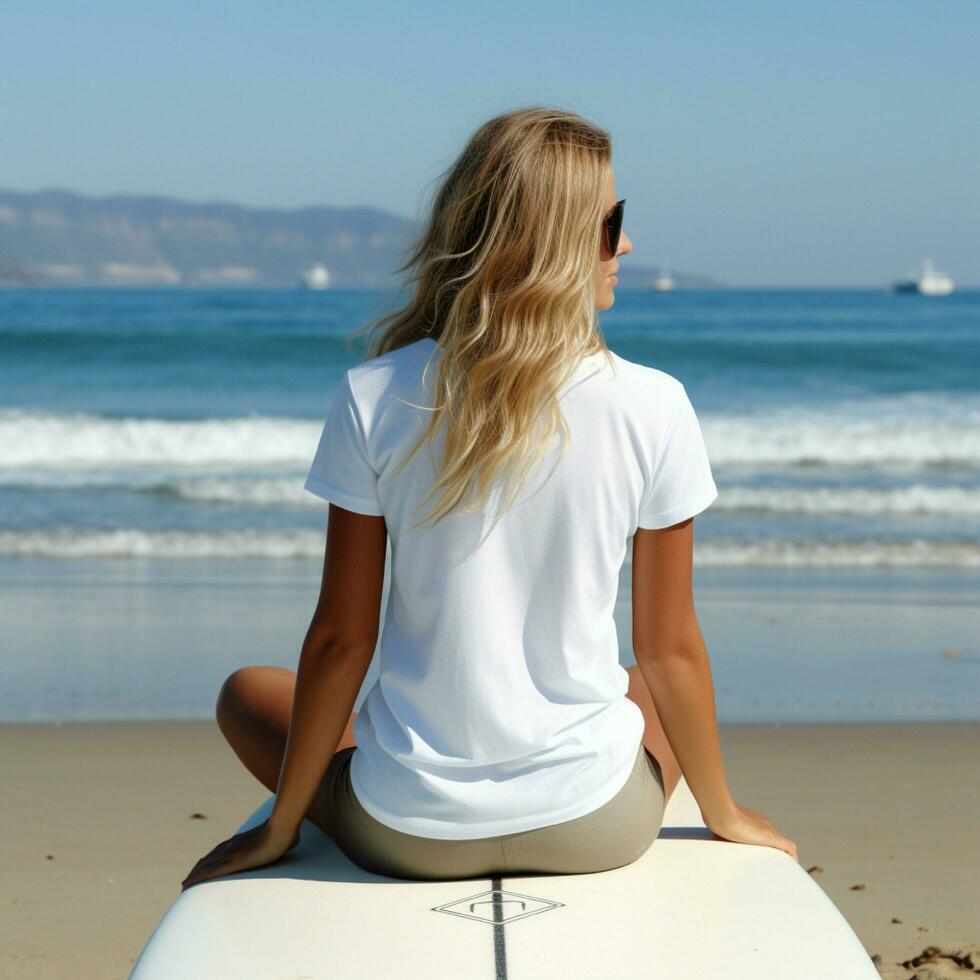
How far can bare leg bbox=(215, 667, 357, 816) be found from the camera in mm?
2428

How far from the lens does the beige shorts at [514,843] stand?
2.12m

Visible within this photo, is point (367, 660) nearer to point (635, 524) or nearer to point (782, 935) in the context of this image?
point (635, 524)

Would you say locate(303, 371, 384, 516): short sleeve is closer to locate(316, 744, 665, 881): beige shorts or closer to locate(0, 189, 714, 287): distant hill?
locate(316, 744, 665, 881): beige shorts

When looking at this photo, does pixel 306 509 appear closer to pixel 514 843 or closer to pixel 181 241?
pixel 514 843

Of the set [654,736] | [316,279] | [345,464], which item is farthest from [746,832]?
[316,279]

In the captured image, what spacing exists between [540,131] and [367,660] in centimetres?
83

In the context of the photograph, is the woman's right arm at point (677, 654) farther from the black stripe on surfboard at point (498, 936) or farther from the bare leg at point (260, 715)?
the bare leg at point (260, 715)

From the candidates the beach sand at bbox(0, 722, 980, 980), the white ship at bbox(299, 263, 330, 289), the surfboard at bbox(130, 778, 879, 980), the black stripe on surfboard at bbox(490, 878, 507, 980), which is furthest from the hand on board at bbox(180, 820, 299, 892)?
the white ship at bbox(299, 263, 330, 289)

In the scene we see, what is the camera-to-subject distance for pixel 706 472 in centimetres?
210

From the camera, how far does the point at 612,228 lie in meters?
2.05

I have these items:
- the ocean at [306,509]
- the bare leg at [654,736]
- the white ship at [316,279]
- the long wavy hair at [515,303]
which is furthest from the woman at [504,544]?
the white ship at [316,279]

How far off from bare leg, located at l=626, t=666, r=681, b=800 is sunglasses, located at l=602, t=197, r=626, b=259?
75 cm

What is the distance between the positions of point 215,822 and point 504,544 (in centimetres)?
251

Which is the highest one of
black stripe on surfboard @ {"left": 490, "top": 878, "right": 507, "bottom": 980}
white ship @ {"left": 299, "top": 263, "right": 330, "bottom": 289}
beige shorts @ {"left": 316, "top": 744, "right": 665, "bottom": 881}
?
beige shorts @ {"left": 316, "top": 744, "right": 665, "bottom": 881}
